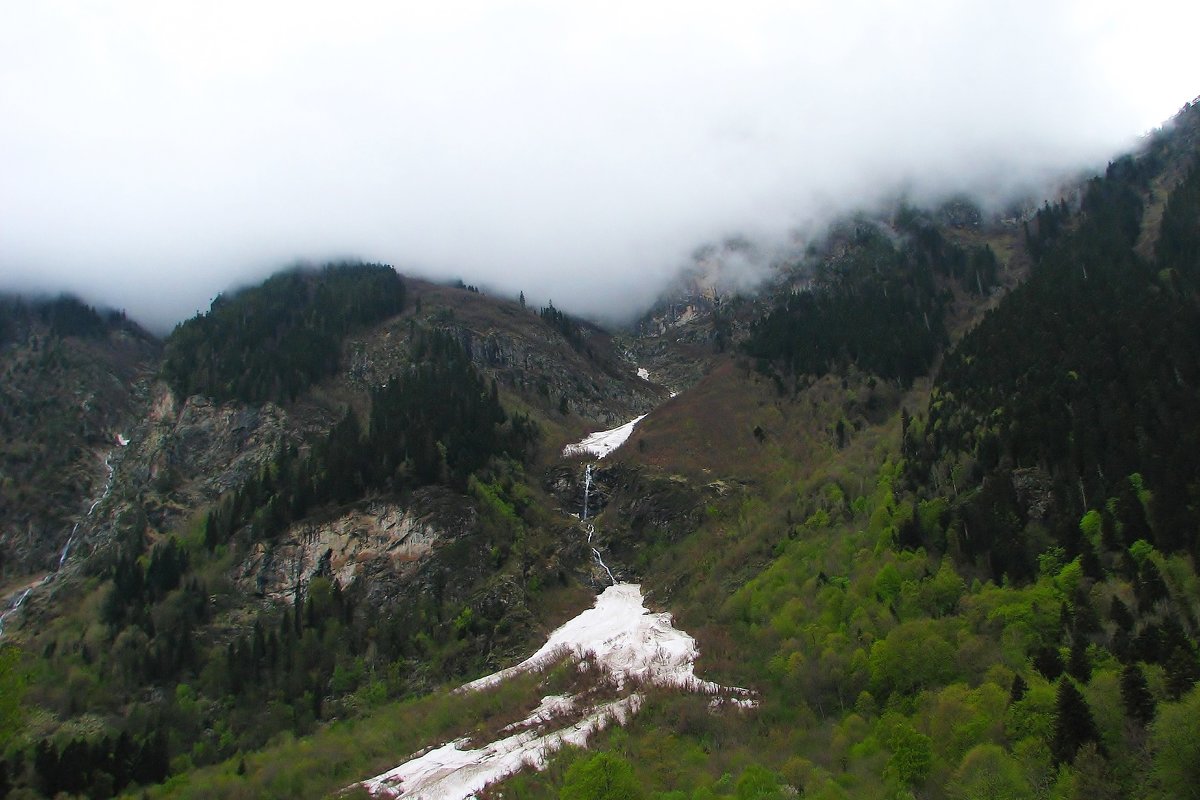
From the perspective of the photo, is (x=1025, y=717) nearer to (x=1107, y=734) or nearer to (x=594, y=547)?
(x=1107, y=734)

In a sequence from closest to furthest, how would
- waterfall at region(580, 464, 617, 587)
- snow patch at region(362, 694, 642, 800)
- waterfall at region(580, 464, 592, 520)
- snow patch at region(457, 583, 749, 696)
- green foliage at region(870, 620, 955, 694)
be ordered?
green foliage at region(870, 620, 955, 694), snow patch at region(362, 694, 642, 800), snow patch at region(457, 583, 749, 696), waterfall at region(580, 464, 617, 587), waterfall at region(580, 464, 592, 520)

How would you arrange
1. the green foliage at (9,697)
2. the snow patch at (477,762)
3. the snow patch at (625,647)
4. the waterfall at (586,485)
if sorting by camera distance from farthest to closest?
the waterfall at (586,485)
the snow patch at (625,647)
the green foliage at (9,697)
the snow patch at (477,762)

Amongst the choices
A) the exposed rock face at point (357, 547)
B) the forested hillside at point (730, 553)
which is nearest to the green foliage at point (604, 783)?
the forested hillside at point (730, 553)

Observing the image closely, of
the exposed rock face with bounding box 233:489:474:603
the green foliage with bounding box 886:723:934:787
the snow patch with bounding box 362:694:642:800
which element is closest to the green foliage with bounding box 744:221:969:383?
the exposed rock face with bounding box 233:489:474:603

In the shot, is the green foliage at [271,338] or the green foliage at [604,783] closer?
the green foliage at [604,783]

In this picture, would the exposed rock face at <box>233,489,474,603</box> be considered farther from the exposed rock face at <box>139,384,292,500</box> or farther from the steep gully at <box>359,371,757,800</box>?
the exposed rock face at <box>139,384,292,500</box>

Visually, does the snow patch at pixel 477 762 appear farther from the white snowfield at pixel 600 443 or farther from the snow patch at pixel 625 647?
the white snowfield at pixel 600 443

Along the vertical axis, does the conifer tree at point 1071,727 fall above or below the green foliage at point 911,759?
above
